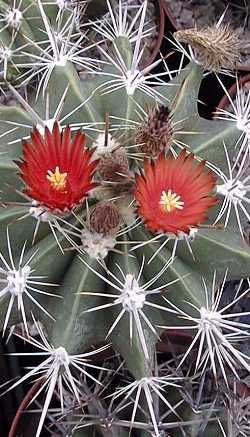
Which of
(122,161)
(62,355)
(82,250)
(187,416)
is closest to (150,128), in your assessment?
(122,161)

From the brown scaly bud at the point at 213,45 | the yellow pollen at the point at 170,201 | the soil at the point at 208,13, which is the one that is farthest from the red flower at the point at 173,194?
the soil at the point at 208,13

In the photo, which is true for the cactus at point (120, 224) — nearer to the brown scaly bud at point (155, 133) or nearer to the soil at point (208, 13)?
the brown scaly bud at point (155, 133)

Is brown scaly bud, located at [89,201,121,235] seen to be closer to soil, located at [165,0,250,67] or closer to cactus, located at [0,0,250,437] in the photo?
cactus, located at [0,0,250,437]

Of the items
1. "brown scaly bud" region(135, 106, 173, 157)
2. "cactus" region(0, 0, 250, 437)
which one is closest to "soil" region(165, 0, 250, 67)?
"cactus" region(0, 0, 250, 437)

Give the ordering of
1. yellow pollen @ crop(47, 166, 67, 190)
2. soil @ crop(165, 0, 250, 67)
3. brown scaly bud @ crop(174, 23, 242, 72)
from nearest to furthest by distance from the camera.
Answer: yellow pollen @ crop(47, 166, 67, 190) < brown scaly bud @ crop(174, 23, 242, 72) < soil @ crop(165, 0, 250, 67)

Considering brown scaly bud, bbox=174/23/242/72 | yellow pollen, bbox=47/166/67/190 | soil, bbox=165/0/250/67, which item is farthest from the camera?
soil, bbox=165/0/250/67

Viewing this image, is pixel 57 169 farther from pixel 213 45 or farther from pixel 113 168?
pixel 213 45
